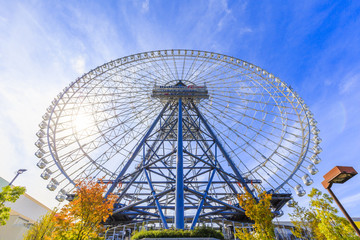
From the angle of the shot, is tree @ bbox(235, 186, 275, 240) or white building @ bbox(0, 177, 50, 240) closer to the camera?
tree @ bbox(235, 186, 275, 240)

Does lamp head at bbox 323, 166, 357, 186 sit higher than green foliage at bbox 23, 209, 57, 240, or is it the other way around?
green foliage at bbox 23, 209, 57, 240

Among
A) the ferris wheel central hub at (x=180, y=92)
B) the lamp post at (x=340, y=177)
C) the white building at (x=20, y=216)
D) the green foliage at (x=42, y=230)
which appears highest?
the ferris wheel central hub at (x=180, y=92)

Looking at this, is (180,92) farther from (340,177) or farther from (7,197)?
(340,177)

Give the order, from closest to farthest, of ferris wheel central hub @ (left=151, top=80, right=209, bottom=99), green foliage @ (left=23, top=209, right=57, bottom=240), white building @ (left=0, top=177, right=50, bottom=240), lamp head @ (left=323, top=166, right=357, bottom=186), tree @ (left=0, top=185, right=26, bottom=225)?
lamp head @ (left=323, top=166, right=357, bottom=186), tree @ (left=0, top=185, right=26, bottom=225), green foliage @ (left=23, top=209, right=57, bottom=240), ferris wheel central hub @ (left=151, top=80, right=209, bottom=99), white building @ (left=0, top=177, right=50, bottom=240)

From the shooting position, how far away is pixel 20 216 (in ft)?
73.9

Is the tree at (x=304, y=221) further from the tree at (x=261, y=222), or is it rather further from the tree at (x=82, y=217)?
the tree at (x=82, y=217)

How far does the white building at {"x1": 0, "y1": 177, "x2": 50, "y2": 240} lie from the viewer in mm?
20647

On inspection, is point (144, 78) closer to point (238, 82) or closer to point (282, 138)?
point (238, 82)

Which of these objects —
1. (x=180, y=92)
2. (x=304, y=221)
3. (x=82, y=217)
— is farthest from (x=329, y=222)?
(x=180, y=92)

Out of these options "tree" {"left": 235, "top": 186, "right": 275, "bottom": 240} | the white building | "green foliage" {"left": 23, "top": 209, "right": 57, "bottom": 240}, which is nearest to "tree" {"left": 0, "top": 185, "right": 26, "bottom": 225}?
"green foliage" {"left": 23, "top": 209, "right": 57, "bottom": 240}

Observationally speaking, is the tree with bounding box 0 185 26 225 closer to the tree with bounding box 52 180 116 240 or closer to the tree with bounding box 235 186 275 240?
the tree with bounding box 52 180 116 240

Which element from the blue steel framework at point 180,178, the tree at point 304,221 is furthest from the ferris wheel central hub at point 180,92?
the tree at point 304,221

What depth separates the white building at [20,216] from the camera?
20647 mm

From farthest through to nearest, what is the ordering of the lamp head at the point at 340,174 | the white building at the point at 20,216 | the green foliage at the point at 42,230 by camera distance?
the white building at the point at 20,216 < the green foliage at the point at 42,230 < the lamp head at the point at 340,174
